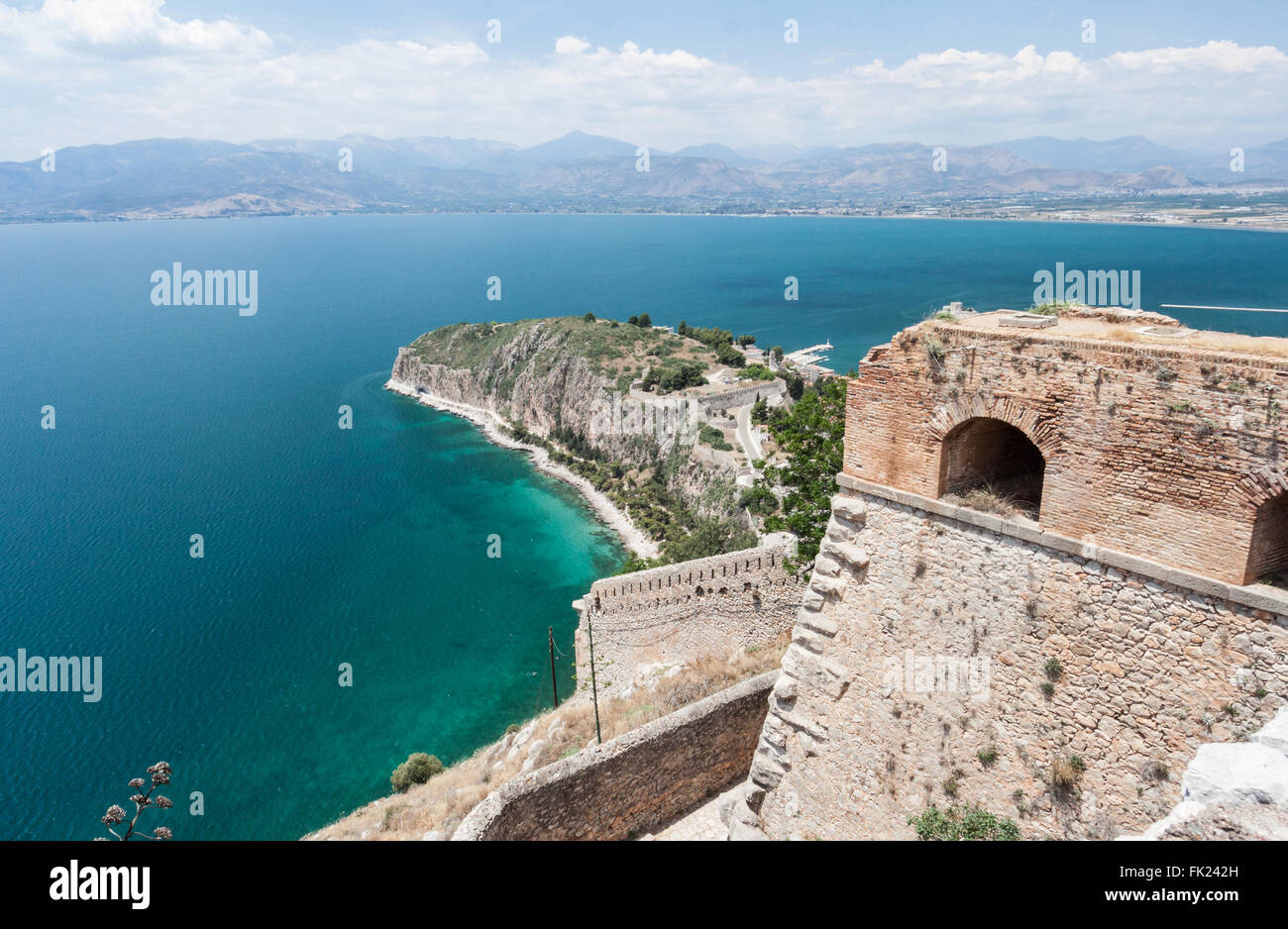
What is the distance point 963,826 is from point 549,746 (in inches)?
486

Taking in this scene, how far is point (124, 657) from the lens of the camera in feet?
130

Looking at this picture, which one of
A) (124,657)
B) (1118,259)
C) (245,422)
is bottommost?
(124,657)

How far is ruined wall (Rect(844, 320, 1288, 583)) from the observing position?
266 inches

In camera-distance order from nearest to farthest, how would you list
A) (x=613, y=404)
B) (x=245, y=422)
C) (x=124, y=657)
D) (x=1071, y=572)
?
(x=1071, y=572)
(x=124, y=657)
(x=613, y=404)
(x=245, y=422)

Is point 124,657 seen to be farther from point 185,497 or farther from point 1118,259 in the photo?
point 1118,259

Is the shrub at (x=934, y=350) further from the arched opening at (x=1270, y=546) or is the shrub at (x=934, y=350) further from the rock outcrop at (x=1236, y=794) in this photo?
Answer: the rock outcrop at (x=1236, y=794)

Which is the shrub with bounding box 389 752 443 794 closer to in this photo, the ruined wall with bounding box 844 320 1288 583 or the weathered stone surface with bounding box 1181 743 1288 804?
the ruined wall with bounding box 844 320 1288 583

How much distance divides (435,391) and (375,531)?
1613 inches

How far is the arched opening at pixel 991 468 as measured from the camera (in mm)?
8734

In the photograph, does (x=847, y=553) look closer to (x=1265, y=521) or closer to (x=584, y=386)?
(x=1265, y=521)

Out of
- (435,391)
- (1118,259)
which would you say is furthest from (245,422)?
(1118,259)

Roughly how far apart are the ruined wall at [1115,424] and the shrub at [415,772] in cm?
2373

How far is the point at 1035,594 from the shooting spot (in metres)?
8.15

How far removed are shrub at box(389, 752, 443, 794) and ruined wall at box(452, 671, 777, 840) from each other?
54.2ft
